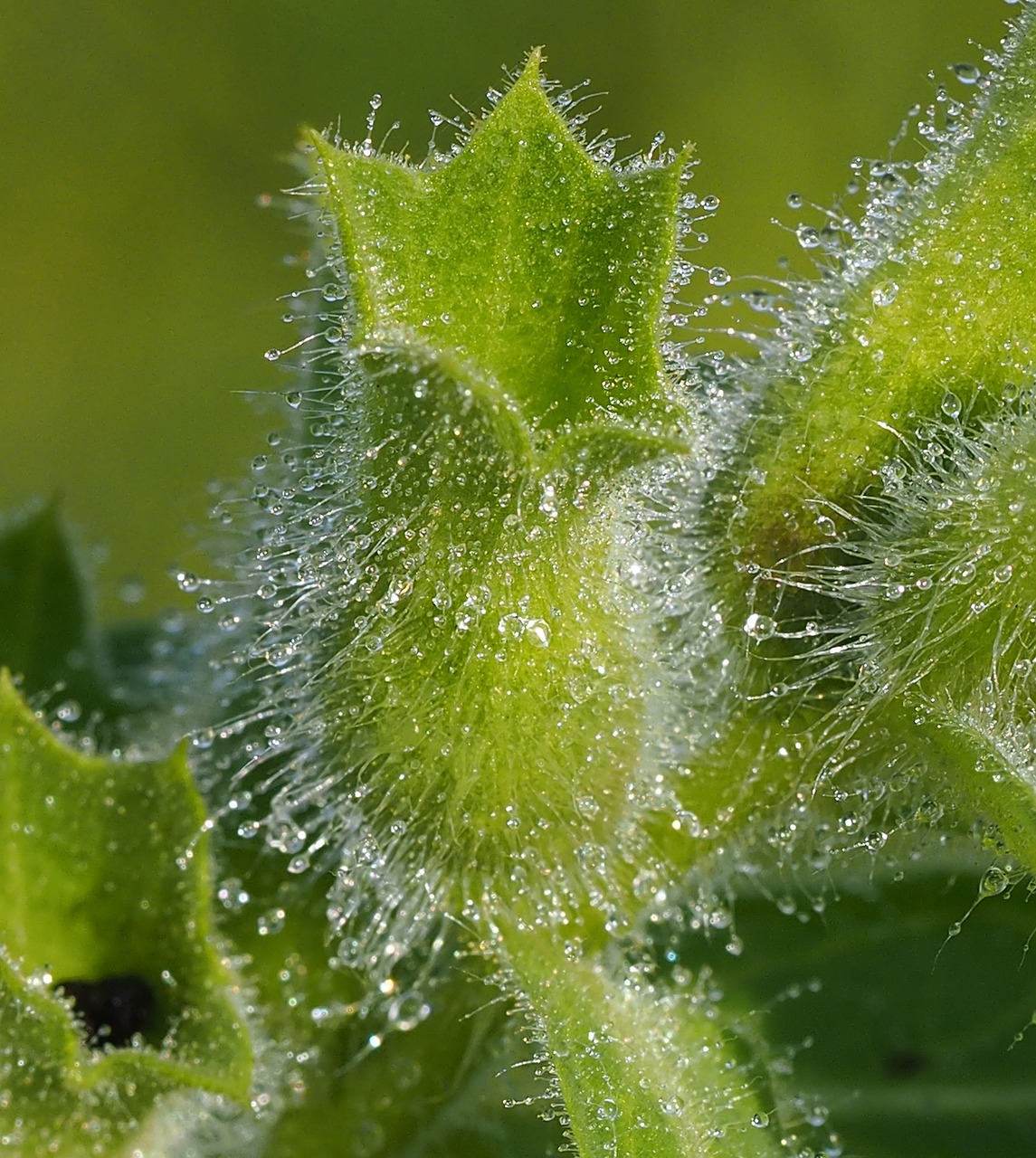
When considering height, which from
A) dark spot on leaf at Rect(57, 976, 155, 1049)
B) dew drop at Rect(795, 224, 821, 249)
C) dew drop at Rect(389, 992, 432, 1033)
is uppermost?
dew drop at Rect(795, 224, 821, 249)

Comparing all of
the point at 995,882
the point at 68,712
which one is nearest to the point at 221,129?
the point at 68,712

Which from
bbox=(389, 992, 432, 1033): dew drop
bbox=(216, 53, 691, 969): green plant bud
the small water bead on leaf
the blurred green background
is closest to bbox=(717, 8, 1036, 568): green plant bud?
bbox=(216, 53, 691, 969): green plant bud

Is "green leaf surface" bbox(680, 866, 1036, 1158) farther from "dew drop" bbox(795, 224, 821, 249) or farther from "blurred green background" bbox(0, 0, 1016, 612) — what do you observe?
"blurred green background" bbox(0, 0, 1016, 612)

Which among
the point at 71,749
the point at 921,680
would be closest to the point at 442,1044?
the point at 71,749

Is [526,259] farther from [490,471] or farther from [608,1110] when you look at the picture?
[608,1110]

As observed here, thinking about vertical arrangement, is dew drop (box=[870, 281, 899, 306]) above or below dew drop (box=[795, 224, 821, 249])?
below

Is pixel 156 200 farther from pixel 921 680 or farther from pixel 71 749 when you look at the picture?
pixel 921 680
